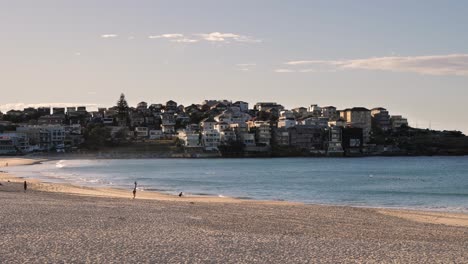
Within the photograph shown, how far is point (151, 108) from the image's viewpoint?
19462cm

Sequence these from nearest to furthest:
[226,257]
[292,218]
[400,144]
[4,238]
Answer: [226,257], [4,238], [292,218], [400,144]

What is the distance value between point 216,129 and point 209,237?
129m

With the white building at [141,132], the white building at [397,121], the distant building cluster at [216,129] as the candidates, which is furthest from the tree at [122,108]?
the white building at [397,121]

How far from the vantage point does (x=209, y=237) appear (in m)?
16.4

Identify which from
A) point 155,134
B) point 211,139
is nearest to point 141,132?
point 155,134

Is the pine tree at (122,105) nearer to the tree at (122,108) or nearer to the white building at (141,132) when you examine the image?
the tree at (122,108)

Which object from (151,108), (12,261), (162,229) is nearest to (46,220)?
(162,229)

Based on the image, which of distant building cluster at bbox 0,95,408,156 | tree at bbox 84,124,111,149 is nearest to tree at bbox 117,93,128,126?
distant building cluster at bbox 0,95,408,156

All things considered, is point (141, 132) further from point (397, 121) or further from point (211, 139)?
point (397, 121)

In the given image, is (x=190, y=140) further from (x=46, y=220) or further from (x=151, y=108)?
(x=46, y=220)

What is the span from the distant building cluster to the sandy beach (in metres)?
118

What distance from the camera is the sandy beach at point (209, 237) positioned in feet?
44.1

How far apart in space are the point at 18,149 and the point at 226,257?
132 m

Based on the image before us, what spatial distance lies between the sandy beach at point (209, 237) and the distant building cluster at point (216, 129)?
386 ft
